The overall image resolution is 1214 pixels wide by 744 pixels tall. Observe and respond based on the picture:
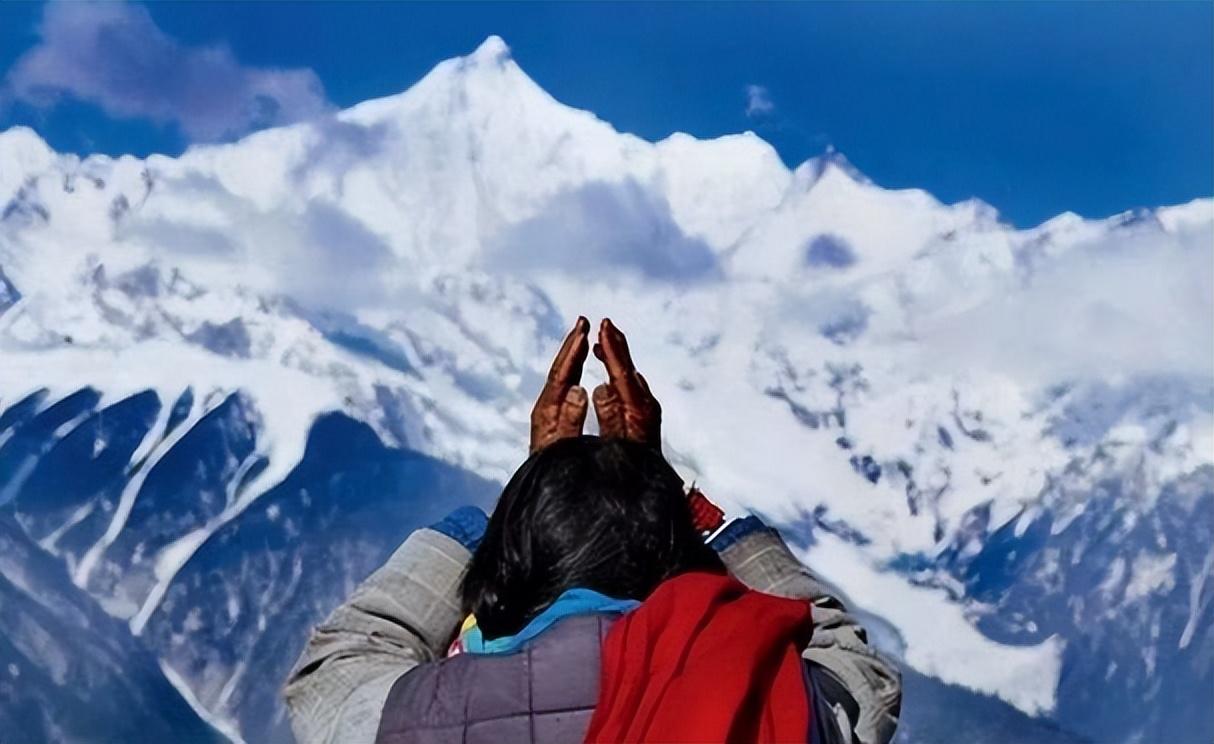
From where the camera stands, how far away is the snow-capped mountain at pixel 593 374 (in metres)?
2.00

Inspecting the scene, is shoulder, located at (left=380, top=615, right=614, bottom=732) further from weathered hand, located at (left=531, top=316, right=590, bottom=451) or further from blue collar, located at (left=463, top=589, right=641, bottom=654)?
weathered hand, located at (left=531, top=316, right=590, bottom=451)

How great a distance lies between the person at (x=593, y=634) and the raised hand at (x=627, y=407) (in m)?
0.13

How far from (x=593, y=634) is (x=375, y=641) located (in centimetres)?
12

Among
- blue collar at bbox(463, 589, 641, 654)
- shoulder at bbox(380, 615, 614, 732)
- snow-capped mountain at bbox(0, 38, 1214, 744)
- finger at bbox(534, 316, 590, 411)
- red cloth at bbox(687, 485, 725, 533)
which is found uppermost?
snow-capped mountain at bbox(0, 38, 1214, 744)

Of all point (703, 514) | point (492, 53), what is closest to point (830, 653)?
point (703, 514)

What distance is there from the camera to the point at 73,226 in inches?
81.8

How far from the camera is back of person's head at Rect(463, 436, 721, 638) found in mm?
738

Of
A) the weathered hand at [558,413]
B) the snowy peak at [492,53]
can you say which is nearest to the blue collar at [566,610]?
the weathered hand at [558,413]

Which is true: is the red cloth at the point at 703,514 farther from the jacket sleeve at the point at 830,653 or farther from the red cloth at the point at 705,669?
the red cloth at the point at 705,669

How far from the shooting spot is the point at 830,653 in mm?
745

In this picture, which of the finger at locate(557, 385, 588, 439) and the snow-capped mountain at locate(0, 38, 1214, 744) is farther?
the snow-capped mountain at locate(0, 38, 1214, 744)

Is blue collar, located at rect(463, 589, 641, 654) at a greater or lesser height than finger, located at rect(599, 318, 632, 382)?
lesser

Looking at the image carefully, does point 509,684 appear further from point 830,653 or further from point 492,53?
point 492,53

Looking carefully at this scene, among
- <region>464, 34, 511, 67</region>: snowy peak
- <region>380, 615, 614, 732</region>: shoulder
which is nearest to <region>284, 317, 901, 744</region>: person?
<region>380, 615, 614, 732</region>: shoulder
